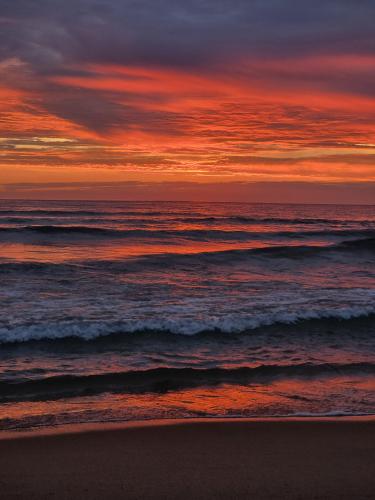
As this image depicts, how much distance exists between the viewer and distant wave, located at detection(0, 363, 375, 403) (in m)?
6.57

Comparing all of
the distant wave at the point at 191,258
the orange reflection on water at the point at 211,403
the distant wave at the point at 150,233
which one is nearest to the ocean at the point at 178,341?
the orange reflection on water at the point at 211,403

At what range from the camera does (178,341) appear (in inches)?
369

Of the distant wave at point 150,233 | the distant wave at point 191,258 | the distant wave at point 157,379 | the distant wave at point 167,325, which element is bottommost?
the distant wave at point 157,379

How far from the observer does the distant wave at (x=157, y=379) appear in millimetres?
6575

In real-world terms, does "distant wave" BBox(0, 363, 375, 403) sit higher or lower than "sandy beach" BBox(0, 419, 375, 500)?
lower

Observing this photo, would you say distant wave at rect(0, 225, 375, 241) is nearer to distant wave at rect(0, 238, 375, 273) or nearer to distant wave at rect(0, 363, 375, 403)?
distant wave at rect(0, 238, 375, 273)

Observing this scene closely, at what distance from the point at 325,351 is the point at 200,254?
14.7 m

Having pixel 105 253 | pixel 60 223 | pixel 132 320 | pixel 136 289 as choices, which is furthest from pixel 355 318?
pixel 60 223

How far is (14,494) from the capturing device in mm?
3756

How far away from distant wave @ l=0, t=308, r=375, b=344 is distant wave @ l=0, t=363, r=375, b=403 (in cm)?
213

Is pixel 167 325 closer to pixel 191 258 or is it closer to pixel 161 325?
pixel 161 325

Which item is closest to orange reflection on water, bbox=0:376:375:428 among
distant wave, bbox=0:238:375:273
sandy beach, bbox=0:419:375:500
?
sandy beach, bbox=0:419:375:500

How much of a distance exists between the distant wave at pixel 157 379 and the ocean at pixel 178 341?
0.03m

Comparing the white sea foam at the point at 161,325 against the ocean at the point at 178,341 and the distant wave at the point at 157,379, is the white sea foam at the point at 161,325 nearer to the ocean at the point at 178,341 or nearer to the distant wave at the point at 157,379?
the ocean at the point at 178,341
